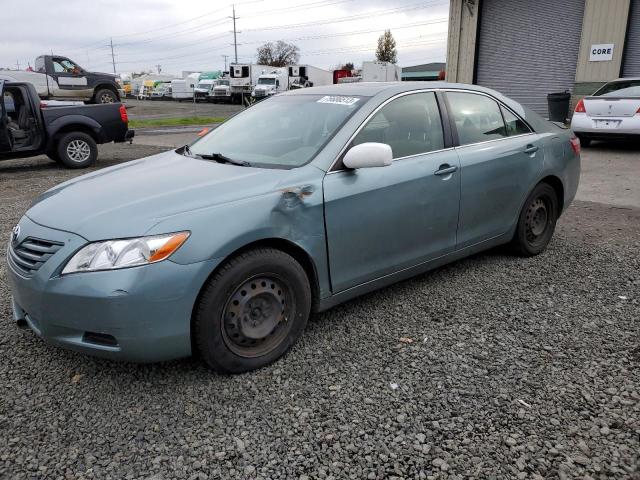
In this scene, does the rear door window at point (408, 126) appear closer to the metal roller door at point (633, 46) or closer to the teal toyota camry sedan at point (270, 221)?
the teal toyota camry sedan at point (270, 221)

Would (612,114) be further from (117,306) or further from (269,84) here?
(269,84)

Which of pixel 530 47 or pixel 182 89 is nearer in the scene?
pixel 530 47

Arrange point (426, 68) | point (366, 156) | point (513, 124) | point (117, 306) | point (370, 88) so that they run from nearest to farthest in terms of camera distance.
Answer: point (117, 306) < point (366, 156) < point (370, 88) < point (513, 124) < point (426, 68)

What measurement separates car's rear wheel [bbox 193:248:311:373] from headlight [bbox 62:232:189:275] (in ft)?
0.95

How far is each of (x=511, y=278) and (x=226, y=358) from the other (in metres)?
2.55

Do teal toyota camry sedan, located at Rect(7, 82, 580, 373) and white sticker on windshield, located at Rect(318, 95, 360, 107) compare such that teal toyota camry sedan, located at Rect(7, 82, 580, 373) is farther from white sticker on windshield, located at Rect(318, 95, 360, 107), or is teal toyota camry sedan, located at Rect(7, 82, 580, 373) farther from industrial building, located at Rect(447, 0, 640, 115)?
industrial building, located at Rect(447, 0, 640, 115)

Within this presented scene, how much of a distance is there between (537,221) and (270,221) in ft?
9.54

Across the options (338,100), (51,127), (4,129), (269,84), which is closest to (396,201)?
(338,100)

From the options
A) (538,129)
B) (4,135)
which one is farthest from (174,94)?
(538,129)

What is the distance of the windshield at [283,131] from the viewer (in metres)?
3.34

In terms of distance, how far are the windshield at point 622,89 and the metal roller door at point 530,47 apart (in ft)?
16.9

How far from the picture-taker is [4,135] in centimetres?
945

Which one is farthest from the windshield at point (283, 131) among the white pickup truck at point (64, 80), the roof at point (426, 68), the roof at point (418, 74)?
the roof at point (426, 68)

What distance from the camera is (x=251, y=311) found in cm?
287
